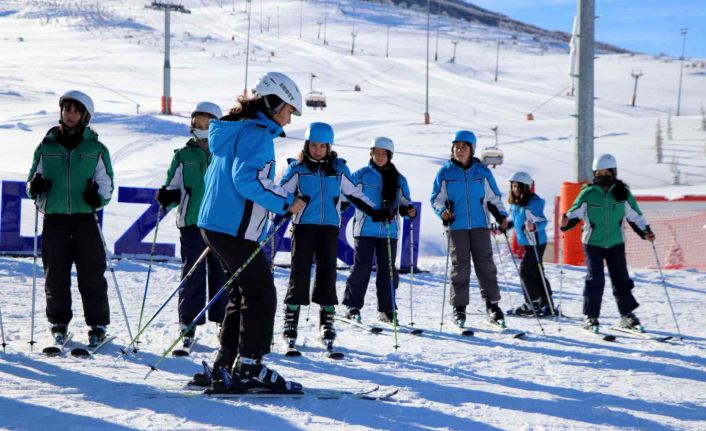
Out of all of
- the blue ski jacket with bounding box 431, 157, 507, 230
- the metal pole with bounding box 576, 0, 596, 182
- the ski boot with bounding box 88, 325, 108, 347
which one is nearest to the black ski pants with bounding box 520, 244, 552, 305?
the blue ski jacket with bounding box 431, 157, 507, 230

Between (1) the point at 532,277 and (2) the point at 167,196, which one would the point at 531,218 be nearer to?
(1) the point at 532,277

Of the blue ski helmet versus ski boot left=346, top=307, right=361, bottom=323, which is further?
ski boot left=346, top=307, right=361, bottom=323

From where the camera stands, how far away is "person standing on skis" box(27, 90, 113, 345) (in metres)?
5.57

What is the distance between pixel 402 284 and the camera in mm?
10094

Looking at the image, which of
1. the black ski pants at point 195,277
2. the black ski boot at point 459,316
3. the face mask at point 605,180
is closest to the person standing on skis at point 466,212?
the black ski boot at point 459,316

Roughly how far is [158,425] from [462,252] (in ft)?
12.6

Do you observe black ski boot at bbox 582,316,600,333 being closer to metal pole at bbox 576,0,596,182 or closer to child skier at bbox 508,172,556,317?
child skier at bbox 508,172,556,317

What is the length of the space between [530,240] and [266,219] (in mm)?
4356

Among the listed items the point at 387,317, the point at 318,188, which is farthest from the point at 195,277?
the point at 387,317

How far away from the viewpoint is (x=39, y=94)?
43281mm

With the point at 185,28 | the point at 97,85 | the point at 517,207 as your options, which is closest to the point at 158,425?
the point at 517,207

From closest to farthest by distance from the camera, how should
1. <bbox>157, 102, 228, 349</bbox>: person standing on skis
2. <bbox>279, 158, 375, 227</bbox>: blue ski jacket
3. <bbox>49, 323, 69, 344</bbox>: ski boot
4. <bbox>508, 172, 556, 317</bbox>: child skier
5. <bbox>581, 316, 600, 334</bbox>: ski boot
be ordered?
<bbox>49, 323, 69, 344</bbox>: ski boot
<bbox>157, 102, 228, 349</bbox>: person standing on skis
<bbox>279, 158, 375, 227</bbox>: blue ski jacket
<bbox>581, 316, 600, 334</bbox>: ski boot
<bbox>508, 172, 556, 317</bbox>: child skier

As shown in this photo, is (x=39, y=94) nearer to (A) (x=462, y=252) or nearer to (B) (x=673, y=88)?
(A) (x=462, y=252)

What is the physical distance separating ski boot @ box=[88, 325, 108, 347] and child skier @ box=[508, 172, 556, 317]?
4204 mm
